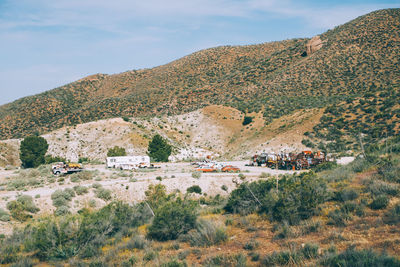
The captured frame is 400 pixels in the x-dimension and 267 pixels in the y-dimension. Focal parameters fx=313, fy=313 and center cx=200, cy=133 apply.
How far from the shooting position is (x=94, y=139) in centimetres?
6425

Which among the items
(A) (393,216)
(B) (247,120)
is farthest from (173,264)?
(B) (247,120)

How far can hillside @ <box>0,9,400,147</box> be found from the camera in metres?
71.6

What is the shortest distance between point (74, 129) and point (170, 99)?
35.0m

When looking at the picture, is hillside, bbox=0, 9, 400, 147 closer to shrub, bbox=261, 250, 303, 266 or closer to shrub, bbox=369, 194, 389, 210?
shrub, bbox=369, 194, 389, 210

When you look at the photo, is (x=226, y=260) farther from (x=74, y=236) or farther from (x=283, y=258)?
(x=74, y=236)

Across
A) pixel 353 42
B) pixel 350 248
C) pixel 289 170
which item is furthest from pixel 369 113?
pixel 350 248

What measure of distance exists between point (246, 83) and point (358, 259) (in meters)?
86.6

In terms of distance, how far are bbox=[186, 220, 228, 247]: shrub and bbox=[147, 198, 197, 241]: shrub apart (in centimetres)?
82

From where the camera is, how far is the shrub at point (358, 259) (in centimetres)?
699

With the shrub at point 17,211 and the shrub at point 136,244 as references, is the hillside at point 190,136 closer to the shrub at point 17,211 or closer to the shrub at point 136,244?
the shrub at point 17,211

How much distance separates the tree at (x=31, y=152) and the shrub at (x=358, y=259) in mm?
53284

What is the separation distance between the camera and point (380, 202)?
1122 centimetres

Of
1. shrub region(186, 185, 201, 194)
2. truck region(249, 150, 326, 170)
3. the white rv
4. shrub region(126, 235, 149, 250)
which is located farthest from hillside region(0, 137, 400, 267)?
the white rv

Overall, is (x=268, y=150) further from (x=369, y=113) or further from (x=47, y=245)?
(x=47, y=245)
